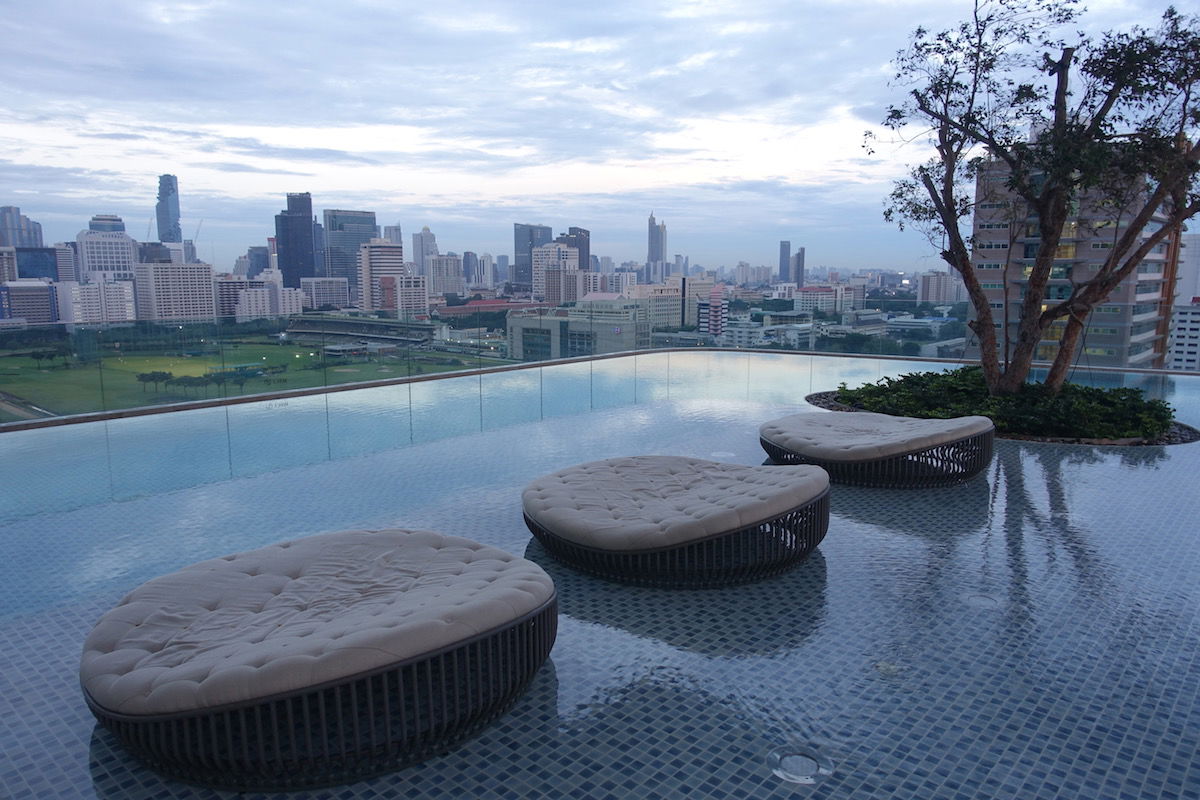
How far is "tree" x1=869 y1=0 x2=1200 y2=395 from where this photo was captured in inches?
269

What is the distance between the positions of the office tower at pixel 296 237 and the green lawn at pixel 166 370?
11.1 meters

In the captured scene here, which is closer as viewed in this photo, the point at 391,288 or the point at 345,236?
the point at 391,288

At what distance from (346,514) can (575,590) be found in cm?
195

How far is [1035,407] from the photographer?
7484 millimetres

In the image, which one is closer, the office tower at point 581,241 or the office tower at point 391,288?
the office tower at point 391,288

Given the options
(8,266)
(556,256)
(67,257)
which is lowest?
(8,266)

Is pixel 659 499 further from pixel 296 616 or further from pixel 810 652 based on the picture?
pixel 296 616

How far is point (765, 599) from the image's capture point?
3605mm

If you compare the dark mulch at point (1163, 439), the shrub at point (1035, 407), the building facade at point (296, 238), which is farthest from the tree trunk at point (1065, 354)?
the building facade at point (296, 238)

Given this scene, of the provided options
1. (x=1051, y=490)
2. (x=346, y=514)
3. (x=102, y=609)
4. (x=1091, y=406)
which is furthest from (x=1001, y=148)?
(x=102, y=609)

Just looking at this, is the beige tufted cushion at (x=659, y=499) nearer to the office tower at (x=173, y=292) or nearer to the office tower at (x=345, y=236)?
the office tower at (x=173, y=292)

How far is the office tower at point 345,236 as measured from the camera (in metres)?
18.9

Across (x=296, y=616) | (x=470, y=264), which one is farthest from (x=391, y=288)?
(x=470, y=264)

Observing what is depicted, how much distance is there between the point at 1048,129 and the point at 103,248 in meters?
17.5
